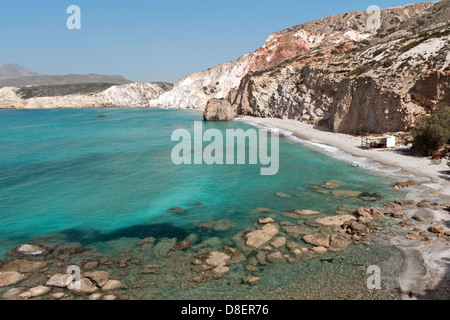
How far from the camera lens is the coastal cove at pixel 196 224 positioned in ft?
32.9

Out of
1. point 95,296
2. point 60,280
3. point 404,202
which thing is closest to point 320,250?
point 404,202

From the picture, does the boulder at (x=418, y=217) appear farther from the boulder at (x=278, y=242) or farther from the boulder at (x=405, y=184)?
the boulder at (x=278, y=242)

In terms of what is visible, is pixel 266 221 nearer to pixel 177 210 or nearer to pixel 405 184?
pixel 177 210

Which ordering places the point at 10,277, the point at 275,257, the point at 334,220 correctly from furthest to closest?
1. the point at 334,220
2. the point at 275,257
3. the point at 10,277

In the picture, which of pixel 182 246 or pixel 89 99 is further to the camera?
pixel 89 99

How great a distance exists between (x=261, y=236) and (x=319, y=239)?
2608 mm

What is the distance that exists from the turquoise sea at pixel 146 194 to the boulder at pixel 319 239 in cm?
302

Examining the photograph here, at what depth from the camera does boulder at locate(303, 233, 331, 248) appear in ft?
40.5

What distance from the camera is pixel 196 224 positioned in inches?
600

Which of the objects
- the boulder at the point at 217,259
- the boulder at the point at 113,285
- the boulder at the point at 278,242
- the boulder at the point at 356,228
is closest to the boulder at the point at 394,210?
the boulder at the point at 356,228

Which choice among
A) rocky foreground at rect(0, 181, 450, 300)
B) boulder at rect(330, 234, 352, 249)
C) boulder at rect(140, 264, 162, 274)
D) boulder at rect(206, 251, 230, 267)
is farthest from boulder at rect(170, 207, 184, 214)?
boulder at rect(330, 234, 352, 249)

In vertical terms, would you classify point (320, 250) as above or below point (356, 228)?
below

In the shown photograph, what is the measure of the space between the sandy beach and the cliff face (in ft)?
496
